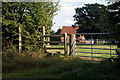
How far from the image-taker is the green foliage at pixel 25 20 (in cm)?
1209

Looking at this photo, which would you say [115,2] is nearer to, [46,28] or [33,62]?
[33,62]

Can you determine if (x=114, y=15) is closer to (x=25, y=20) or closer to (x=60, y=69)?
(x=60, y=69)

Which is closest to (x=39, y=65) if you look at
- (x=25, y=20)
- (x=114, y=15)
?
(x=25, y=20)

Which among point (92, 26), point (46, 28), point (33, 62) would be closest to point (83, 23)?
point (92, 26)

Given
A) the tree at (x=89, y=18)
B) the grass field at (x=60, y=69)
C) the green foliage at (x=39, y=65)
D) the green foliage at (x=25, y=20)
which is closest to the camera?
the grass field at (x=60, y=69)

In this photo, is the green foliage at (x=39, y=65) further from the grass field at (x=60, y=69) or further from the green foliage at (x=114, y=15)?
the green foliage at (x=114, y=15)

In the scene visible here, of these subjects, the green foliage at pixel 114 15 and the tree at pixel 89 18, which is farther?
the tree at pixel 89 18

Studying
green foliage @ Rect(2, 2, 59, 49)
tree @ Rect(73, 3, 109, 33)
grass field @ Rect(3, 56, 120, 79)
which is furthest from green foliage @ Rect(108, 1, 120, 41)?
tree @ Rect(73, 3, 109, 33)

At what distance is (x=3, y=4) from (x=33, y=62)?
514 centimetres

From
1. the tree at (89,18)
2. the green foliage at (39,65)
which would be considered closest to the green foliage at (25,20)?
the green foliage at (39,65)

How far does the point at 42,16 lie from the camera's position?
1240 cm

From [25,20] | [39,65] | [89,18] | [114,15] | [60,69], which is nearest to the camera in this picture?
[114,15]

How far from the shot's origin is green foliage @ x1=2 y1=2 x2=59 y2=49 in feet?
39.7

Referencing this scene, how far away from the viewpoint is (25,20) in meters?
12.2
